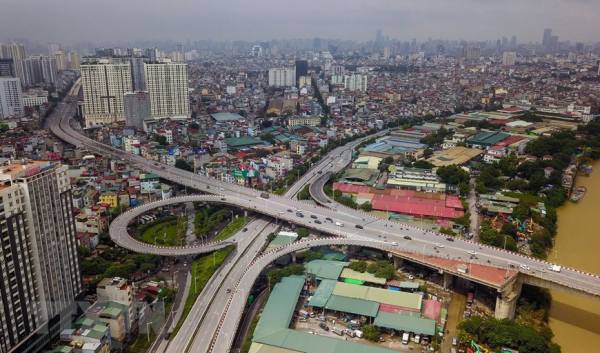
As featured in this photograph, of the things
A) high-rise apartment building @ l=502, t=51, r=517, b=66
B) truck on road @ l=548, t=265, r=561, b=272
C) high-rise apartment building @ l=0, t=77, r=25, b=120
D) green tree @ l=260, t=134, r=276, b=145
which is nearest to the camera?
truck on road @ l=548, t=265, r=561, b=272

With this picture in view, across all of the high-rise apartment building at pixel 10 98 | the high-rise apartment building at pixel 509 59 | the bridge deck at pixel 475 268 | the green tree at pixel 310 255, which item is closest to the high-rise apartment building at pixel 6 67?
the high-rise apartment building at pixel 10 98

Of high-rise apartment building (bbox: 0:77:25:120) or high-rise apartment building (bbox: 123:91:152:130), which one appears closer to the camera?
high-rise apartment building (bbox: 123:91:152:130)

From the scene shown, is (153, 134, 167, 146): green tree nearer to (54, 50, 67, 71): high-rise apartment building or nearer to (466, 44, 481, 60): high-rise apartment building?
(54, 50, 67, 71): high-rise apartment building

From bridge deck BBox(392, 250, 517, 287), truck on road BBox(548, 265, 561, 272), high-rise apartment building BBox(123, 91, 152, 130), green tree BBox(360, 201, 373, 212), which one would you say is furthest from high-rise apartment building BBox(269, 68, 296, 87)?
truck on road BBox(548, 265, 561, 272)

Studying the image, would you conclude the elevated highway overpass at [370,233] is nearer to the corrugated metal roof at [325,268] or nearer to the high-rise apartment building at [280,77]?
the corrugated metal roof at [325,268]

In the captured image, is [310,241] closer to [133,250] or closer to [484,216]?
[133,250]

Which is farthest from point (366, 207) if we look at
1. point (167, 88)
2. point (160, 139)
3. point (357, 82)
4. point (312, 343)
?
point (357, 82)

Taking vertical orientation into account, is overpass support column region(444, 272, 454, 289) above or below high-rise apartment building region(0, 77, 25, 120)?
below
